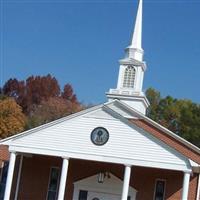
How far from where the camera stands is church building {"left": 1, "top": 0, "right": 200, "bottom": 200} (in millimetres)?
29266

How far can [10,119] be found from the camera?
69.1 metres

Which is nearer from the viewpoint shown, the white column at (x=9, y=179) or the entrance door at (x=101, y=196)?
the white column at (x=9, y=179)

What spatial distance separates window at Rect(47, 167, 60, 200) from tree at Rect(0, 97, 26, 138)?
114 feet

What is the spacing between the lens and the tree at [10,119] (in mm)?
68875

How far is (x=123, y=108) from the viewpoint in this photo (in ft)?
111

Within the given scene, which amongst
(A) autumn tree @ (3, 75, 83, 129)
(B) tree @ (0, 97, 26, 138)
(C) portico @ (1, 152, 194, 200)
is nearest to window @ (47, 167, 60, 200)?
(C) portico @ (1, 152, 194, 200)

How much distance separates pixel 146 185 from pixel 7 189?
8.30 m

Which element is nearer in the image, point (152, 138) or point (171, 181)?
point (152, 138)

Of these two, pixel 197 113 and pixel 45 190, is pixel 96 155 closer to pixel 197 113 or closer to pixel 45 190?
pixel 45 190

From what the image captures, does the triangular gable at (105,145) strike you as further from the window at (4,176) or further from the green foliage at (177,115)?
the green foliage at (177,115)

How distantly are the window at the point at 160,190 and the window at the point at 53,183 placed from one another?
5890mm

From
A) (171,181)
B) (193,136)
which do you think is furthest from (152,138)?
(193,136)

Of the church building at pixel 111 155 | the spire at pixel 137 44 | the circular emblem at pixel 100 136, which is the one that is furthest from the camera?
the spire at pixel 137 44

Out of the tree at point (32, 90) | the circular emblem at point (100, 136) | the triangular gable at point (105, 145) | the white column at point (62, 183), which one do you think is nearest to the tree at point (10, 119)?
the tree at point (32, 90)
